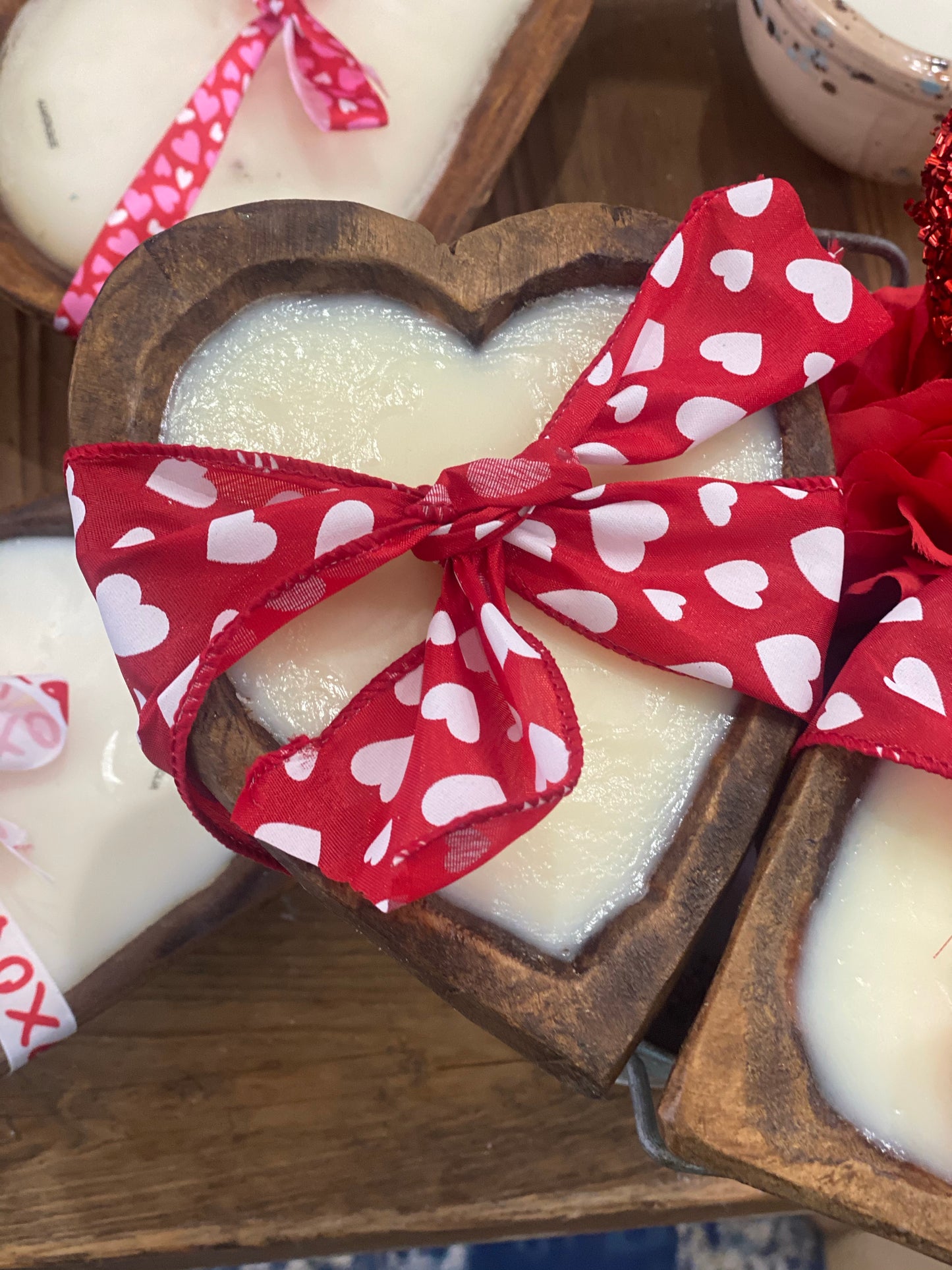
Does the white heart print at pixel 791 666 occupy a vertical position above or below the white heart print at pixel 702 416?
below

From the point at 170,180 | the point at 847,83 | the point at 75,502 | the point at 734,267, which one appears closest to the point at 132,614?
Answer: the point at 75,502

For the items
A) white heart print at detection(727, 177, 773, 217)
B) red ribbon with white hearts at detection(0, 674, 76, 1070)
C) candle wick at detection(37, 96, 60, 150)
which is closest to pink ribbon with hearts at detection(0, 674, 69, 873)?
red ribbon with white hearts at detection(0, 674, 76, 1070)

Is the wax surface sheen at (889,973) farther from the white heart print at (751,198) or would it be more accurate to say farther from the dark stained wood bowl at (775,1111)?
the white heart print at (751,198)

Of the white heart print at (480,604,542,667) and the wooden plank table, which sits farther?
the wooden plank table

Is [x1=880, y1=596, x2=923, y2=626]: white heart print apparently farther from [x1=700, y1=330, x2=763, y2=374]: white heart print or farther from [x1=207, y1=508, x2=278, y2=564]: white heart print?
[x1=207, y1=508, x2=278, y2=564]: white heart print

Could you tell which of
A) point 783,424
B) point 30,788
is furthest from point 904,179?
point 30,788

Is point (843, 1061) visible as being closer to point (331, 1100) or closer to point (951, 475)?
point (951, 475)

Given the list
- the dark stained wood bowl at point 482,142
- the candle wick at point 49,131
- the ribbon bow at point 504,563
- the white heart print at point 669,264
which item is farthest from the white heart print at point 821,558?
Result: the candle wick at point 49,131
